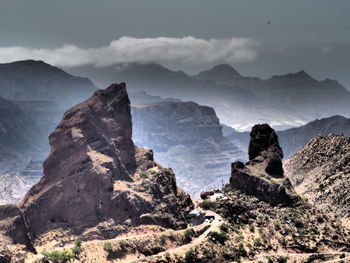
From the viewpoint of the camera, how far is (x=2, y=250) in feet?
635

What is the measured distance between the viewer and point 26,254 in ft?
655

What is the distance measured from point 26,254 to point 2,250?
27.0 ft

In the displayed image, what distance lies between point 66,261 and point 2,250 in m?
17.7

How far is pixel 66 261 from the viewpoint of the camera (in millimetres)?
198875

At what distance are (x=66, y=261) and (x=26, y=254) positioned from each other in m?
11.4
